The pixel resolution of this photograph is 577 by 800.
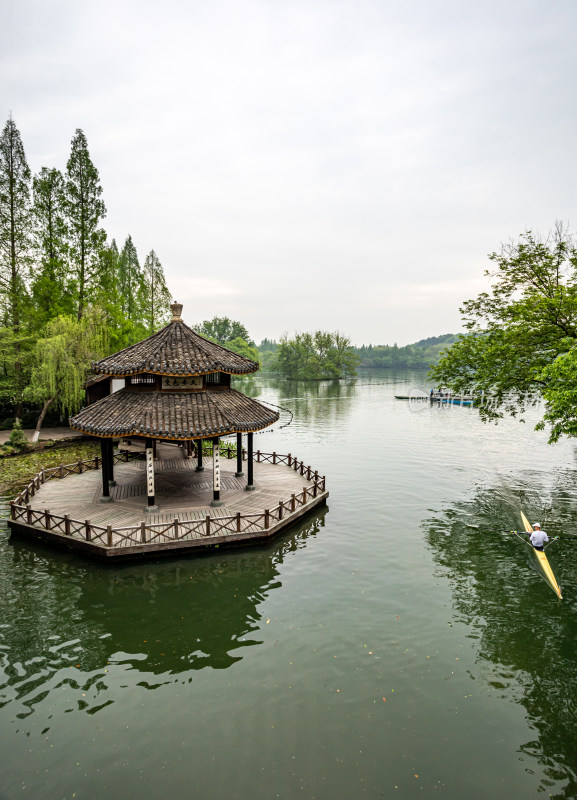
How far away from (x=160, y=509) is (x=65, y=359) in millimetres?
21410

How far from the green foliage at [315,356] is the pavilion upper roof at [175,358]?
95.4 m

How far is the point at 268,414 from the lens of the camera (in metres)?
20.7

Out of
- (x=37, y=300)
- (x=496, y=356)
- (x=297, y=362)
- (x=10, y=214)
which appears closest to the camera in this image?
(x=496, y=356)

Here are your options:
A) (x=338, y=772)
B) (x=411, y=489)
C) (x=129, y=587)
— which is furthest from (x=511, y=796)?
(x=411, y=489)

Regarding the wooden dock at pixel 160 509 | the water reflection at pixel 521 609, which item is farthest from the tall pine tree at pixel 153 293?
the water reflection at pixel 521 609

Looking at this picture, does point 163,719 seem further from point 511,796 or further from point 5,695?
point 511,796

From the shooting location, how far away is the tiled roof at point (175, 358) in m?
18.2

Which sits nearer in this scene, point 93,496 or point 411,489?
point 93,496

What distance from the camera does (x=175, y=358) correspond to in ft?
62.3

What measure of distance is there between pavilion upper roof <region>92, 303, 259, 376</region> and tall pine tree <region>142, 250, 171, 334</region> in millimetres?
33450

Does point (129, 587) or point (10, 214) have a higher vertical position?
point (10, 214)

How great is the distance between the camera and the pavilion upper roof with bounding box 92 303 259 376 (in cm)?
1816

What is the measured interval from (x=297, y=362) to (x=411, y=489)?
9602 centimetres

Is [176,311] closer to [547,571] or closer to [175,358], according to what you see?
[175,358]
